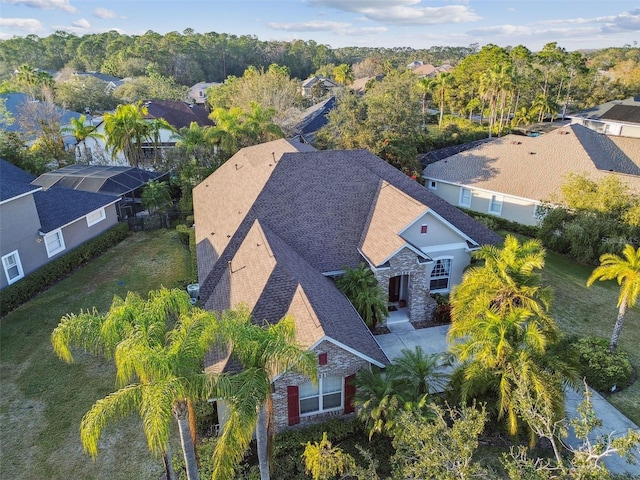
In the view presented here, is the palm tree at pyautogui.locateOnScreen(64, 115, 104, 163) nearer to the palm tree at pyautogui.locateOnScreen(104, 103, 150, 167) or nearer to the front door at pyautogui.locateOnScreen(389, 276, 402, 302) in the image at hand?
the palm tree at pyautogui.locateOnScreen(104, 103, 150, 167)


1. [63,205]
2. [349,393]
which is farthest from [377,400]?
[63,205]

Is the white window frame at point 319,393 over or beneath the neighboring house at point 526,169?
beneath

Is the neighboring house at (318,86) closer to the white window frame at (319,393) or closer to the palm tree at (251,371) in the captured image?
the white window frame at (319,393)

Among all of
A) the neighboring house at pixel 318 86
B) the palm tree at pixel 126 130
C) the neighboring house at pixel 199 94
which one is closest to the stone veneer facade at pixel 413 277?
the palm tree at pixel 126 130

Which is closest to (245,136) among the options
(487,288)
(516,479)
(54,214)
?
(54,214)

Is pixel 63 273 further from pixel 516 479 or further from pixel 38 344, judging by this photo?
pixel 516 479

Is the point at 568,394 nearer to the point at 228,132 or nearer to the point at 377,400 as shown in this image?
the point at 377,400
